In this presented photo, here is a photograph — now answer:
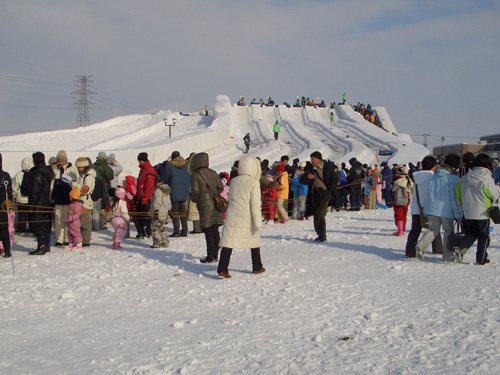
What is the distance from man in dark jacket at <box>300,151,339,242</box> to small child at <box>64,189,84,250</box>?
4.08m

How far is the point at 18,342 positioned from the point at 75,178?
5982 mm

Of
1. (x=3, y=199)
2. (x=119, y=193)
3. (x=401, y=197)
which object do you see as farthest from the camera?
(x=119, y=193)

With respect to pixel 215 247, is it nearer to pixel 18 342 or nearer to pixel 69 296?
pixel 69 296

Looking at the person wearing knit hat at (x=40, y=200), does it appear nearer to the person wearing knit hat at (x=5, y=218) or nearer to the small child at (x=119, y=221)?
the person wearing knit hat at (x=5, y=218)

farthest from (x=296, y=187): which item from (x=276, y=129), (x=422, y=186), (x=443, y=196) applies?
(x=276, y=129)

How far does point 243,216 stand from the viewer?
675cm

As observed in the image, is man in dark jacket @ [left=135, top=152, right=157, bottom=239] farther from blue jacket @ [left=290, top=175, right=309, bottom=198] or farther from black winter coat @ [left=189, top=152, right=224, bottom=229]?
blue jacket @ [left=290, top=175, right=309, bottom=198]

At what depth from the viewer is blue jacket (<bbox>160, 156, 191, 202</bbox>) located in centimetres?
1071

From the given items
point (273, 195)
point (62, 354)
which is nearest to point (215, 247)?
point (62, 354)

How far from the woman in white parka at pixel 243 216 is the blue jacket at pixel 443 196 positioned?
8.36ft

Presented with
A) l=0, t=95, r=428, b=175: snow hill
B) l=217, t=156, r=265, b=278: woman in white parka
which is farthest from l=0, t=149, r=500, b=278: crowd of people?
l=0, t=95, r=428, b=175: snow hill

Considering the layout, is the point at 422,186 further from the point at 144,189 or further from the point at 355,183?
the point at 355,183

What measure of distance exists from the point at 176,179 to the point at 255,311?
5747mm

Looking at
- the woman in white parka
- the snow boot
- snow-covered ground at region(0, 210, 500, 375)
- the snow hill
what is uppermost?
the snow hill
